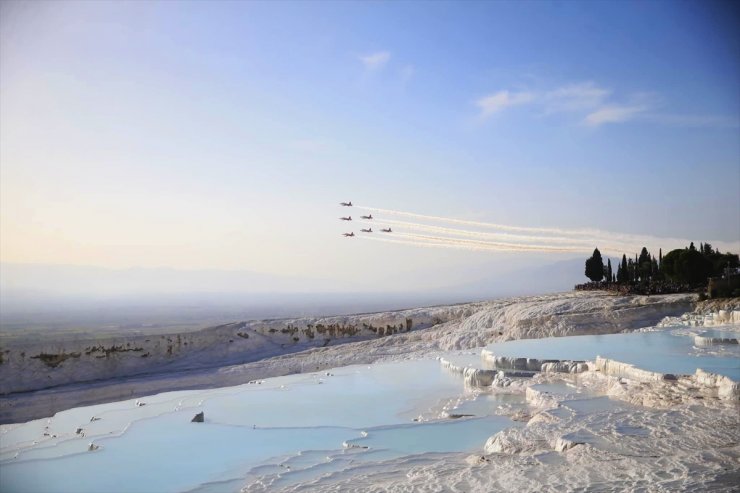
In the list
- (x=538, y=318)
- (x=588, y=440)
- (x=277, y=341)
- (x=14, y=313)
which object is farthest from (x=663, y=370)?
(x=277, y=341)

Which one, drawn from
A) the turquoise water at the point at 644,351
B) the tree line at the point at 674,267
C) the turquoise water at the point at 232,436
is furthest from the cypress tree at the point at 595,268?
the turquoise water at the point at 232,436

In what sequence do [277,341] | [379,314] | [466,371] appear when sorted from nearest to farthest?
A: [466,371] → [277,341] → [379,314]

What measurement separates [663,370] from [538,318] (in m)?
13.5

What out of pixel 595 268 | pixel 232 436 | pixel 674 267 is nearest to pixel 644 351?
pixel 232 436

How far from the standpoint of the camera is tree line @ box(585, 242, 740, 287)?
37.3 m

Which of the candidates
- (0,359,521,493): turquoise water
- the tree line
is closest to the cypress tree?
the tree line

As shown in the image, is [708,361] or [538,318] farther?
[538,318]

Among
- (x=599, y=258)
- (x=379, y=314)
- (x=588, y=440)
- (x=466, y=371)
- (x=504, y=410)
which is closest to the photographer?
(x=588, y=440)

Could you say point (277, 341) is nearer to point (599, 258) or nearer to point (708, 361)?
point (708, 361)

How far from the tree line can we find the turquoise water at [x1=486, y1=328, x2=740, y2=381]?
15.6 meters

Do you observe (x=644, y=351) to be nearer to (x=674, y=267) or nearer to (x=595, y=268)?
(x=674, y=267)

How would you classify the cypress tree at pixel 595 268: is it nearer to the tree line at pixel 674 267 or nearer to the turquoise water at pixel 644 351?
the tree line at pixel 674 267

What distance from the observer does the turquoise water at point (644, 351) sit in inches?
629

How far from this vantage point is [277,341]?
33.0 meters
